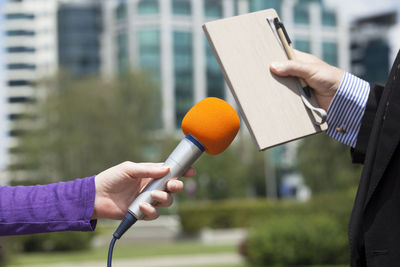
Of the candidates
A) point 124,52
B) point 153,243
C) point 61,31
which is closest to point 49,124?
point 153,243

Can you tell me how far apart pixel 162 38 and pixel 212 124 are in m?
68.4

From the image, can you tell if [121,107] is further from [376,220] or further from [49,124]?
[376,220]

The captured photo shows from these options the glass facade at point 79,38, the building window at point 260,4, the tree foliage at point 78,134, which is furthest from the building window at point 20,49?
the tree foliage at point 78,134

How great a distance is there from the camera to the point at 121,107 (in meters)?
38.1

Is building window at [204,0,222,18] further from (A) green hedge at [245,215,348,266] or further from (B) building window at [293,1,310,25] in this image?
(A) green hedge at [245,215,348,266]

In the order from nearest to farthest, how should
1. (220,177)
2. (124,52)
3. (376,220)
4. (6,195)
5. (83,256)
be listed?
(376,220) < (6,195) < (83,256) < (220,177) < (124,52)

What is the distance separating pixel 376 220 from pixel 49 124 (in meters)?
36.7

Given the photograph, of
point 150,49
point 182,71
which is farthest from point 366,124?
point 182,71

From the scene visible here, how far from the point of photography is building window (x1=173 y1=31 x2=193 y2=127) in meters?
69.9

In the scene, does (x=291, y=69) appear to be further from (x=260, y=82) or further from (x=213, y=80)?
(x=213, y=80)

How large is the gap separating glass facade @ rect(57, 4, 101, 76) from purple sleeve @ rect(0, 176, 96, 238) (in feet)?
286

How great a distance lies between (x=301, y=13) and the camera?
7612 cm

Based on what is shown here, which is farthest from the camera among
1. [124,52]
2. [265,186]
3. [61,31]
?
[61,31]

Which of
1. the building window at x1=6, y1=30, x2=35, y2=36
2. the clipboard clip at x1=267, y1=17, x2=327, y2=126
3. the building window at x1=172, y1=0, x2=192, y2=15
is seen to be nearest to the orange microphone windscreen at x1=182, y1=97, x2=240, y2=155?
the clipboard clip at x1=267, y1=17, x2=327, y2=126
